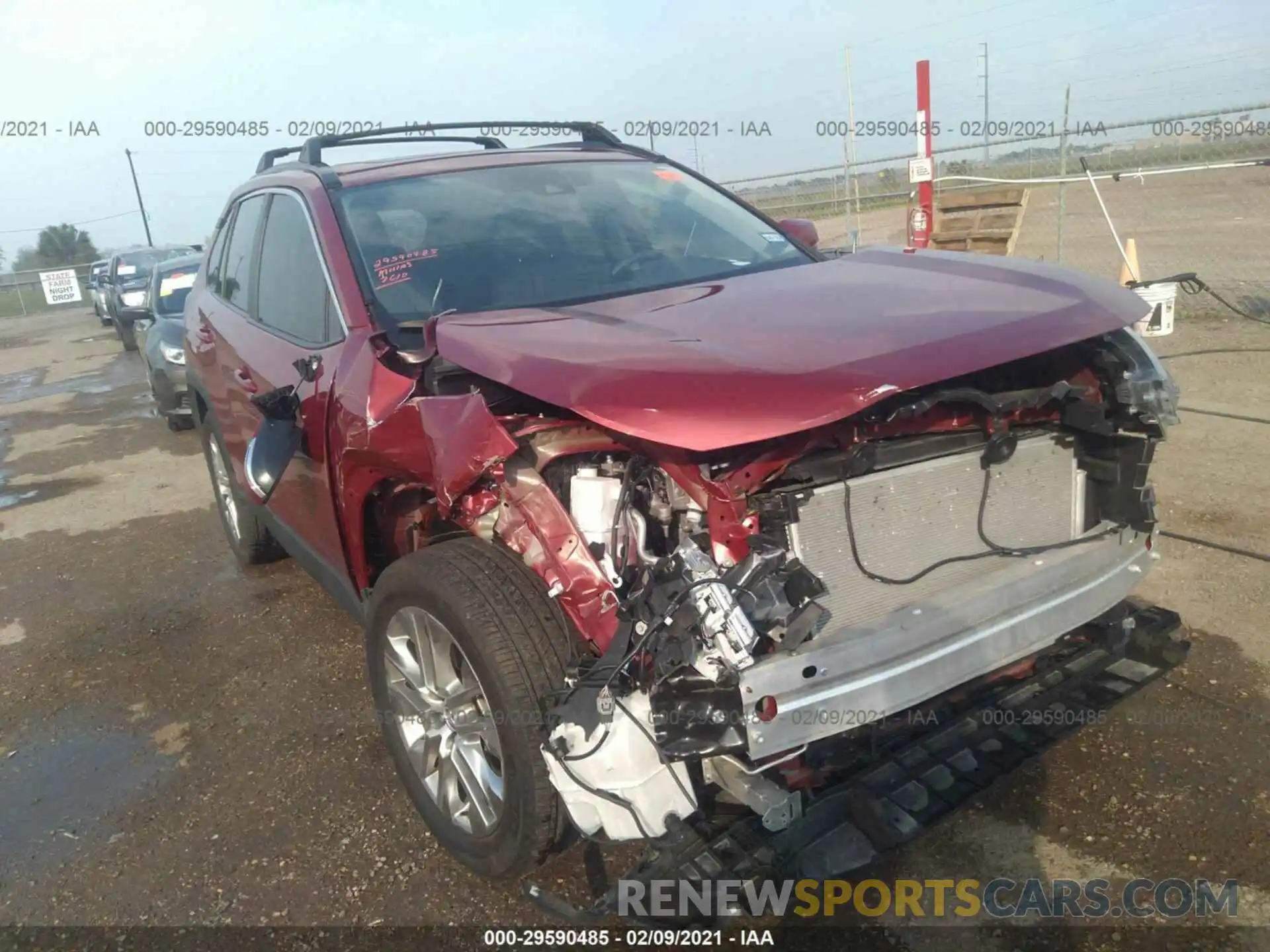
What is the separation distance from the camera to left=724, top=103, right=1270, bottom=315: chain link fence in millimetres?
9750

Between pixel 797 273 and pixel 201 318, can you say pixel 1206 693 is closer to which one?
pixel 797 273

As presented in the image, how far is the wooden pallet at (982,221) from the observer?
945cm

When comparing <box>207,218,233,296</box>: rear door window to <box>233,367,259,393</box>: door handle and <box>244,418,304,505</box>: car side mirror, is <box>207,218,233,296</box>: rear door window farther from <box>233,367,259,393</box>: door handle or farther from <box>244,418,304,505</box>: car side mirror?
<box>244,418,304,505</box>: car side mirror

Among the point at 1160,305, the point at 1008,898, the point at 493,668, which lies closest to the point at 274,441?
the point at 493,668

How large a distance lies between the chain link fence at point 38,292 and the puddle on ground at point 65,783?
120 ft

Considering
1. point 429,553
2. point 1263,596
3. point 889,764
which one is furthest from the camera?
point 1263,596

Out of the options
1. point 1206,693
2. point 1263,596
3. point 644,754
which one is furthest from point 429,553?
point 1263,596

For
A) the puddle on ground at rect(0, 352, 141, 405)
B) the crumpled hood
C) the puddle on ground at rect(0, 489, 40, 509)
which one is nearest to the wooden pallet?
the crumpled hood

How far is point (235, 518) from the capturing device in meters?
5.43

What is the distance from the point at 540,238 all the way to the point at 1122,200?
23.1m

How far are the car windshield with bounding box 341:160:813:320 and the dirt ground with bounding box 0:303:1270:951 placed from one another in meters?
1.71

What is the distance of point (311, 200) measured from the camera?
3.58 meters

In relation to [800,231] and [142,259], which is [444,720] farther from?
[142,259]

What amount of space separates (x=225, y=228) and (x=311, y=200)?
69.9 inches
